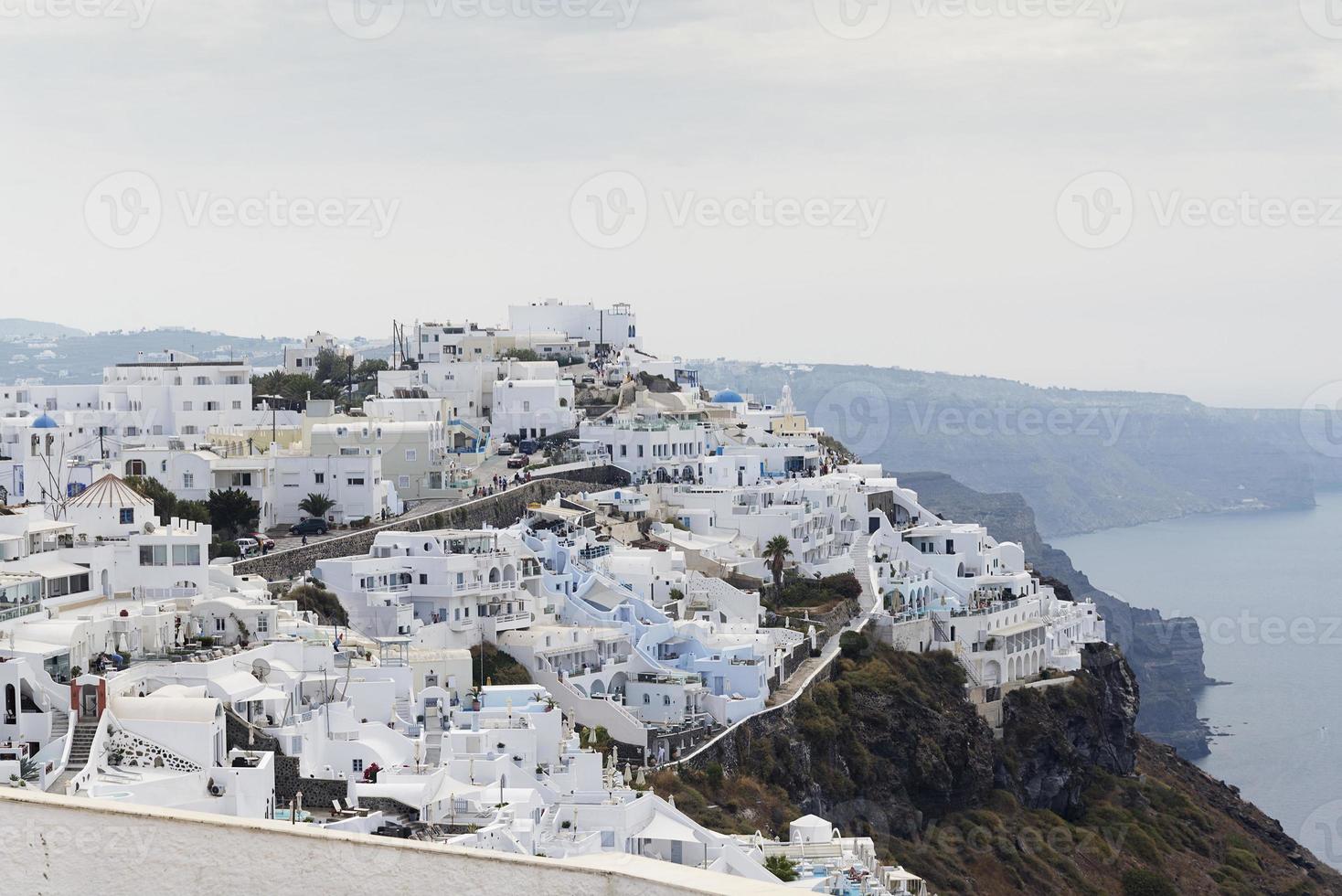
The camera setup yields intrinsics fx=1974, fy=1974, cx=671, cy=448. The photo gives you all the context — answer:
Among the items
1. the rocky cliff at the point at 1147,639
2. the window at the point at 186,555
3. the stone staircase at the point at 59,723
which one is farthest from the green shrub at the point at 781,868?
the rocky cliff at the point at 1147,639

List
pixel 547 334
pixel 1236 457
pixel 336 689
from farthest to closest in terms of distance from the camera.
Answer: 1. pixel 1236 457
2. pixel 547 334
3. pixel 336 689

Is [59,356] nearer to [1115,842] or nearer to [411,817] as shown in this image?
[1115,842]

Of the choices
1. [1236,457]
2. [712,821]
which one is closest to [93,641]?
[712,821]

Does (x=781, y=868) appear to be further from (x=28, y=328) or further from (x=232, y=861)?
(x=28, y=328)

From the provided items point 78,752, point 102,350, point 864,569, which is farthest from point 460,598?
point 102,350

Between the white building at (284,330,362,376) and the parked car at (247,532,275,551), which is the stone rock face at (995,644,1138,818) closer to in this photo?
the parked car at (247,532,275,551)

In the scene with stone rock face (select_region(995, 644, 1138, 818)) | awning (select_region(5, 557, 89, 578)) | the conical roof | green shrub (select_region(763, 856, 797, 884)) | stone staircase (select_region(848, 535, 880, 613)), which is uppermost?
the conical roof

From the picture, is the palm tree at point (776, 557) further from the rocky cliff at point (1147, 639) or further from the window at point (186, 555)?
the rocky cliff at point (1147, 639)

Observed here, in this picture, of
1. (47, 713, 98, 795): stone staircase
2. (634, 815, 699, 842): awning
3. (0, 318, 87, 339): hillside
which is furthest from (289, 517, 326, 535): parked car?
(0, 318, 87, 339): hillside
